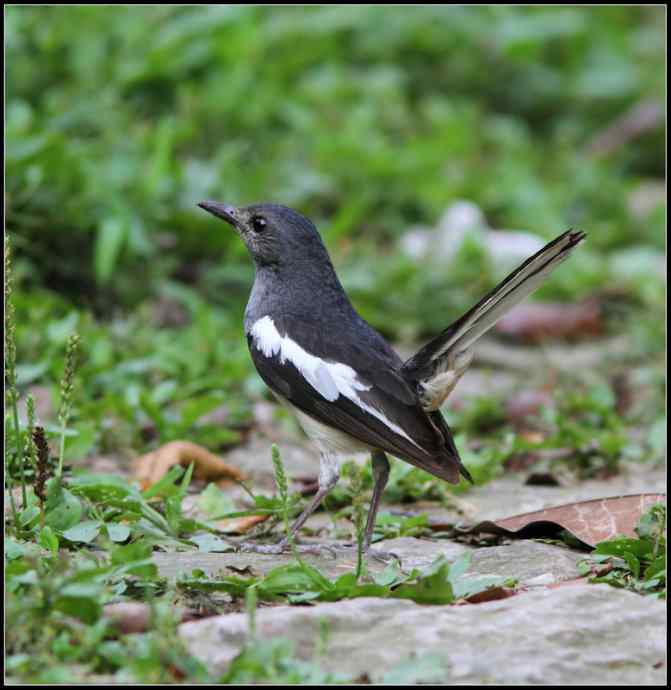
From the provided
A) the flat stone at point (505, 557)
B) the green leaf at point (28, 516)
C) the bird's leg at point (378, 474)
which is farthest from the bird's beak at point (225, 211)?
the green leaf at point (28, 516)

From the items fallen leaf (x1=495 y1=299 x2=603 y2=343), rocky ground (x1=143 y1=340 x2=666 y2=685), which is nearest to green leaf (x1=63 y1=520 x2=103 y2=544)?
rocky ground (x1=143 y1=340 x2=666 y2=685)

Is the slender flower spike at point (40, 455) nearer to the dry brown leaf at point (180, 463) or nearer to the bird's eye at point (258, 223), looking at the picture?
the dry brown leaf at point (180, 463)

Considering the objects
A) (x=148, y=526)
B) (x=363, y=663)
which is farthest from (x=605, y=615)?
(x=148, y=526)

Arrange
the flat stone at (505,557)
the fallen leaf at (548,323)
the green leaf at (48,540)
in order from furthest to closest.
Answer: the fallen leaf at (548,323) < the flat stone at (505,557) < the green leaf at (48,540)

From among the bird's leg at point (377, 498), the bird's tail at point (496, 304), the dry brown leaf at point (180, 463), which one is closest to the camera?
the bird's tail at point (496, 304)

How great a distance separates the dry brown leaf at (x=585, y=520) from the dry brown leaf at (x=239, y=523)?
2.89 feet

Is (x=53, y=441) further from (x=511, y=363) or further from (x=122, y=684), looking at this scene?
(x=511, y=363)

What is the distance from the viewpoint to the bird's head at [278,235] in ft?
18.0

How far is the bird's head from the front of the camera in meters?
5.49

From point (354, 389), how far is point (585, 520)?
973 millimetres

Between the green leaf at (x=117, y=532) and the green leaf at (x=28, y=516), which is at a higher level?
the green leaf at (x=28, y=516)

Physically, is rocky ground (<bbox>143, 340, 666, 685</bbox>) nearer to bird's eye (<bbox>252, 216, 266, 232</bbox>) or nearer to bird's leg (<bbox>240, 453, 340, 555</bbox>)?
bird's leg (<bbox>240, 453, 340, 555</bbox>)

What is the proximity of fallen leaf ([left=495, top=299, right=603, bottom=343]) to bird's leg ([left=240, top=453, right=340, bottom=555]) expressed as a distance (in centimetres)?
395

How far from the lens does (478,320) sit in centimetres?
452
